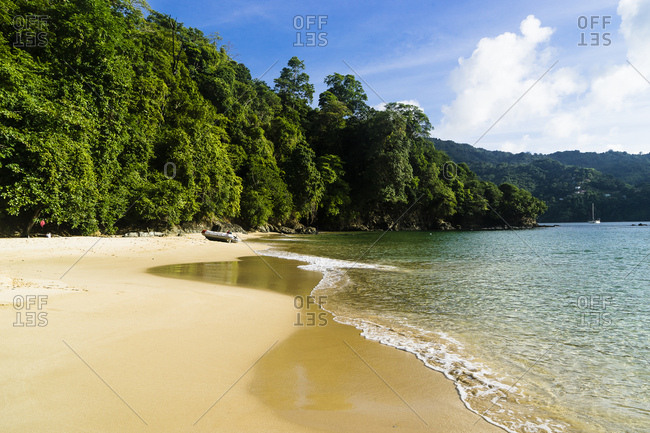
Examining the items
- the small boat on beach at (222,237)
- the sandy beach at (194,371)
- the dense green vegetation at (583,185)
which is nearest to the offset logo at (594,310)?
the sandy beach at (194,371)

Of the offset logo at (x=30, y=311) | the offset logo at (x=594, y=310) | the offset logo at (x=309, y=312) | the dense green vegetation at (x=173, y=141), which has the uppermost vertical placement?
the dense green vegetation at (x=173, y=141)

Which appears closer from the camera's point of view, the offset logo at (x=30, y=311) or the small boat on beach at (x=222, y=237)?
the offset logo at (x=30, y=311)

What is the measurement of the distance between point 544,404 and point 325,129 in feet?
198

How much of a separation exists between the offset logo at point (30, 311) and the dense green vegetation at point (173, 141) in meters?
15.4

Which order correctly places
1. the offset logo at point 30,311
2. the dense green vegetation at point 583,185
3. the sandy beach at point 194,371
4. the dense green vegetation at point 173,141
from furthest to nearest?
the dense green vegetation at point 583,185 < the dense green vegetation at point 173,141 < the offset logo at point 30,311 < the sandy beach at point 194,371

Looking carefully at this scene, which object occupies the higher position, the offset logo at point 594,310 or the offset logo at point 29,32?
the offset logo at point 29,32

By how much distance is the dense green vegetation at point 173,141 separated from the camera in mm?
18297

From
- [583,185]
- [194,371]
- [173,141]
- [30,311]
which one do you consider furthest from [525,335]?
[583,185]

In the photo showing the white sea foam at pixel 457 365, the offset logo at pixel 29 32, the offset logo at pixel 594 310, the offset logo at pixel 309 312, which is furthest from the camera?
the offset logo at pixel 29 32

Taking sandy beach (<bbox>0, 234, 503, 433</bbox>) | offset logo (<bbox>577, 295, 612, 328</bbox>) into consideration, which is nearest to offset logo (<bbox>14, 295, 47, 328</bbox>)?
sandy beach (<bbox>0, 234, 503, 433</bbox>)

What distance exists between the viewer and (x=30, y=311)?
17.0ft

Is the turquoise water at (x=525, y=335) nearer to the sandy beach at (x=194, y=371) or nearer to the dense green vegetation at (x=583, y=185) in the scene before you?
the sandy beach at (x=194, y=371)

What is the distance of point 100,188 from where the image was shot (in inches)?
866

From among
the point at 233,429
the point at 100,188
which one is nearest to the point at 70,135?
the point at 100,188
